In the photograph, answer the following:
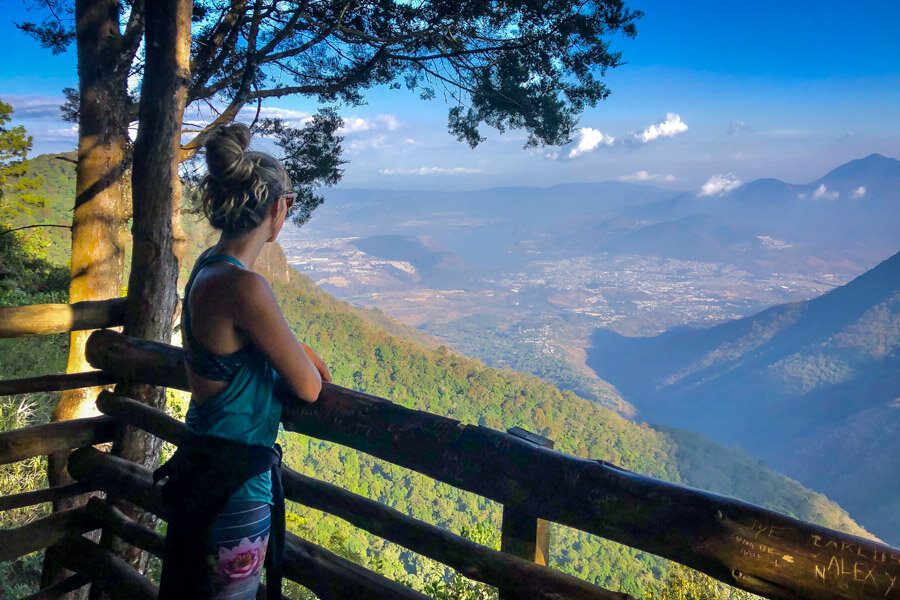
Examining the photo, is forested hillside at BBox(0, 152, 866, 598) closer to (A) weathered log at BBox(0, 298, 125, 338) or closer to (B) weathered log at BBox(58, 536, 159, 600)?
(B) weathered log at BBox(58, 536, 159, 600)

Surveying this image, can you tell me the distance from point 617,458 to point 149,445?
48876 millimetres

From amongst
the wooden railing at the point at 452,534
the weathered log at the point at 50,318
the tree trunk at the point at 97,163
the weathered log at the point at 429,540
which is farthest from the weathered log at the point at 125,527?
the tree trunk at the point at 97,163

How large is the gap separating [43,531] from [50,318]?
3.03 ft

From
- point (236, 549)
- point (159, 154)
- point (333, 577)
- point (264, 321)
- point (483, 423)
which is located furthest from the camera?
point (483, 423)

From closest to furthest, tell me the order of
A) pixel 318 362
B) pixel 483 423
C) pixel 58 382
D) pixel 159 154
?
pixel 318 362 → pixel 58 382 → pixel 159 154 → pixel 483 423

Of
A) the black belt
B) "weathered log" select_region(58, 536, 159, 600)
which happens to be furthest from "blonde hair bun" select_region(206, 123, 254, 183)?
"weathered log" select_region(58, 536, 159, 600)

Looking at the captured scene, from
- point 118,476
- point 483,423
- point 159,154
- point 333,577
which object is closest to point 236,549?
point 333,577

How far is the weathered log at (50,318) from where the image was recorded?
2.49 m

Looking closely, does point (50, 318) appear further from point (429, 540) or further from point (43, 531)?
point (429, 540)

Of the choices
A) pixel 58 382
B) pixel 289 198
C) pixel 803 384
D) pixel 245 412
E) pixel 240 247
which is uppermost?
pixel 289 198

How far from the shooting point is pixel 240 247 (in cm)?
151

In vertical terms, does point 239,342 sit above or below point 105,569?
above

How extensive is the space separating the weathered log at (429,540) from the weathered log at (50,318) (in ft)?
1.50

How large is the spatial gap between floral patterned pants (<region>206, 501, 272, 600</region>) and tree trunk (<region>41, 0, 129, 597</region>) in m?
4.60
